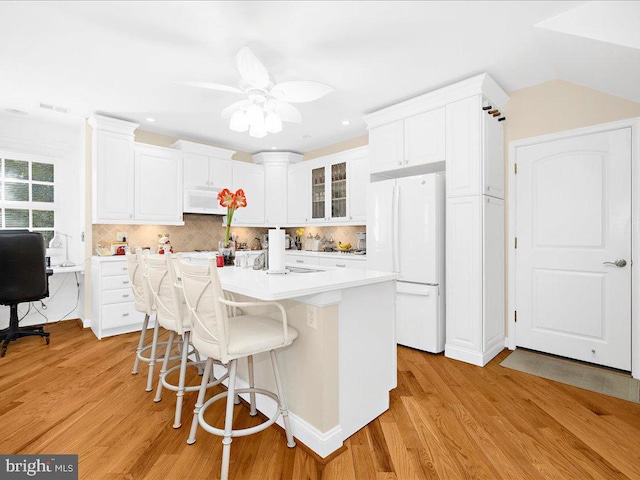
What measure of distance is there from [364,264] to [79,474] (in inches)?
129

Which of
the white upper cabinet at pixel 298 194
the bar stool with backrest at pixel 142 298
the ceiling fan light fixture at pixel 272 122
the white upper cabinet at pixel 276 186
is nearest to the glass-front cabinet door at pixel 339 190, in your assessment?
the white upper cabinet at pixel 298 194

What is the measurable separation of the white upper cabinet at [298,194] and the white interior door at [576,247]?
3101 mm

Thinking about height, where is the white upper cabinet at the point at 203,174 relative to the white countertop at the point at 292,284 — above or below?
above

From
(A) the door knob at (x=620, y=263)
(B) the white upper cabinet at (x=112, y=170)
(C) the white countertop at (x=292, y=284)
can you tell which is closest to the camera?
(C) the white countertop at (x=292, y=284)

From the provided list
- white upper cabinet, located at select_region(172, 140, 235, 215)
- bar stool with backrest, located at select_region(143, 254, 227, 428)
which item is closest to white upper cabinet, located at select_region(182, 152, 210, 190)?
white upper cabinet, located at select_region(172, 140, 235, 215)

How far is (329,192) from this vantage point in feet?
16.4

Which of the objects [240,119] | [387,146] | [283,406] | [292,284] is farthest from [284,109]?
[283,406]

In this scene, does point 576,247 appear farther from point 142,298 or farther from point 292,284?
point 142,298

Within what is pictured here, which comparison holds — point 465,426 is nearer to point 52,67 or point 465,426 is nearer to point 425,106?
point 425,106

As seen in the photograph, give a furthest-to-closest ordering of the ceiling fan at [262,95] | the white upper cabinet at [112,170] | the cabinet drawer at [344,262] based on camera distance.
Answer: the cabinet drawer at [344,262] → the white upper cabinet at [112,170] → the ceiling fan at [262,95]

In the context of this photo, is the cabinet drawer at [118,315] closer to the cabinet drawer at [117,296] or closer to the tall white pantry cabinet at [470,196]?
the cabinet drawer at [117,296]

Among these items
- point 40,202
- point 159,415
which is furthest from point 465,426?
point 40,202

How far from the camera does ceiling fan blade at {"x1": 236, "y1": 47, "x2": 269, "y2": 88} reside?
210 centimetres

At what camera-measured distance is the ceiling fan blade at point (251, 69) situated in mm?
2102
